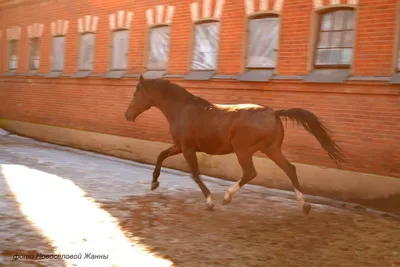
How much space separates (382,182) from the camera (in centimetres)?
876

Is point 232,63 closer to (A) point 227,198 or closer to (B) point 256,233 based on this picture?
(A) point 227,198

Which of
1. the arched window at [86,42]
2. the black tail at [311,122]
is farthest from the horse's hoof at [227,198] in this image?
the arched window at [86,42]

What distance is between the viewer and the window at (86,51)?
1641cm

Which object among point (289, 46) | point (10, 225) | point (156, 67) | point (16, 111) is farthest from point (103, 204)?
point (16, 111)

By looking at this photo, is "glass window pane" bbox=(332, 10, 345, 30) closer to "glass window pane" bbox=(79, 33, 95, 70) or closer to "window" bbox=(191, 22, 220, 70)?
"window" bbox=(191, 22, 220, 70)

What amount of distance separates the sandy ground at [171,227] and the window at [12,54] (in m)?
11.6

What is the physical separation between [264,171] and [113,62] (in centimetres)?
686

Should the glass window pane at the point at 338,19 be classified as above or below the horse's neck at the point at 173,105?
above

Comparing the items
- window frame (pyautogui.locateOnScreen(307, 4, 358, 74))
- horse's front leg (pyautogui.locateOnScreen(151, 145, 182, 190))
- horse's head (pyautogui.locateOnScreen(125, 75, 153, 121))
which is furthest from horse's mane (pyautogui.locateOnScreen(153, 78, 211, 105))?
window frame (pyautogui.locateOnScreen(307, 4, 358, 74))

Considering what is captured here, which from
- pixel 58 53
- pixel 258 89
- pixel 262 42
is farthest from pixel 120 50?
pixel 258 89

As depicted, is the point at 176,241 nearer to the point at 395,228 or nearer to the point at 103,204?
the point at 103,204

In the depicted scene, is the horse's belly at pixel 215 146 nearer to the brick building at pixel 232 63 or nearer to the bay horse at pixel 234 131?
the bay horse at pixel 234 131

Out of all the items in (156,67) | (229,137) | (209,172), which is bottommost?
(209,172)

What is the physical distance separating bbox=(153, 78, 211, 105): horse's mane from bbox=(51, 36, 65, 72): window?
1010 centimetres
